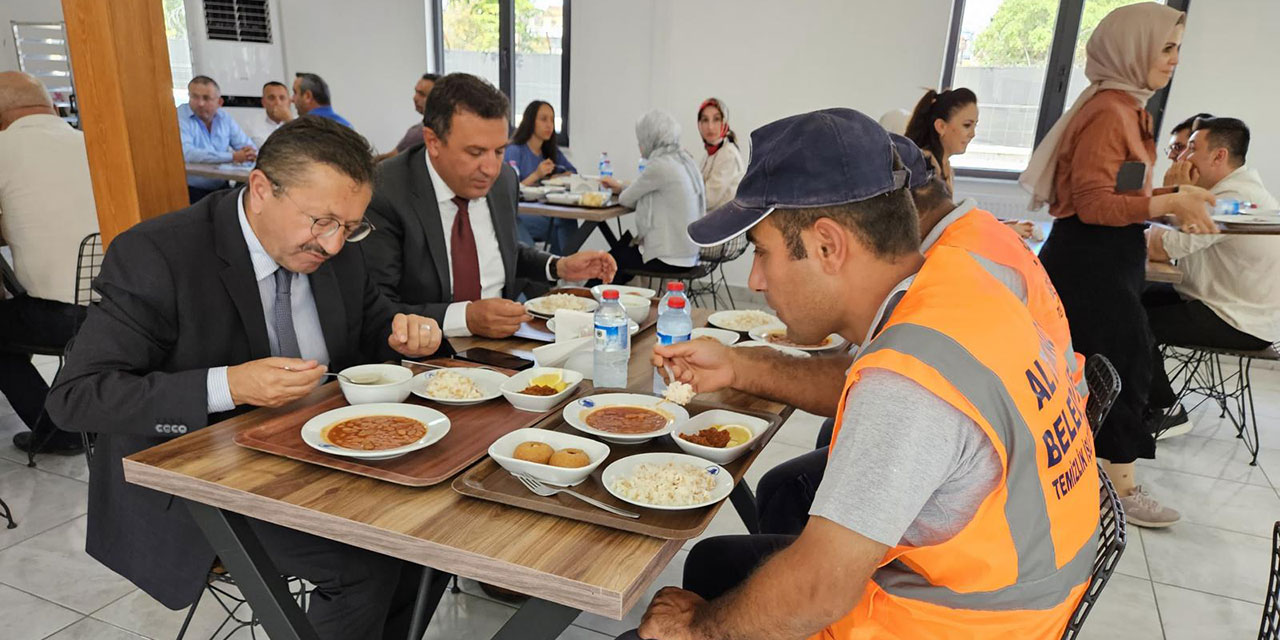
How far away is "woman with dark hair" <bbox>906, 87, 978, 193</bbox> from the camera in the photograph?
3291 millimetres

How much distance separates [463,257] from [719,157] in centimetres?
329

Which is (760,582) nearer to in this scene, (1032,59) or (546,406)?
(546,406)

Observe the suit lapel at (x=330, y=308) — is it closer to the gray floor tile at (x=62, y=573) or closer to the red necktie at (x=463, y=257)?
the red necktie at (x=463, y=257)

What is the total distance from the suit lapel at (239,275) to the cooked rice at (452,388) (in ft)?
1.24

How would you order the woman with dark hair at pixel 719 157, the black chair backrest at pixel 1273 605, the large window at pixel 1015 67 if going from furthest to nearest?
1. the woman with dark hair at pixel 719 157
2. the large window at pixel 1015 67
3. the black chair backrest at pixel 1273 605

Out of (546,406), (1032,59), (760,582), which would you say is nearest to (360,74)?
(1032,59)

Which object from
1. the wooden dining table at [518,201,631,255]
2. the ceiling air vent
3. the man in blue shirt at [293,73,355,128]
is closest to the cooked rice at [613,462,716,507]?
the wooden dining table at [518,201,631,255]

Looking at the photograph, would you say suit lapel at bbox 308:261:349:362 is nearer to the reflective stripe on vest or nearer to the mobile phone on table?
the mobile phone on table

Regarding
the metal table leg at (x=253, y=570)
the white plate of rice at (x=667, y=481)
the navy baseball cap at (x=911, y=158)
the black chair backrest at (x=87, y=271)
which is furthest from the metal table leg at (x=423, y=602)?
the black chair backrest at (x=87, y=271)

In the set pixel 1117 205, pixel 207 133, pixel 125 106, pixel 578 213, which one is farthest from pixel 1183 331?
pixel 207 133

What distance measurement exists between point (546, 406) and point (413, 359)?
545mm

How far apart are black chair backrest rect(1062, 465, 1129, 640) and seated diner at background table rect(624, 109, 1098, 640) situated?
0.02 metres

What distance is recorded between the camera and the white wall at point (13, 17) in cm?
573

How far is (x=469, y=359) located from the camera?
194 centimetres
